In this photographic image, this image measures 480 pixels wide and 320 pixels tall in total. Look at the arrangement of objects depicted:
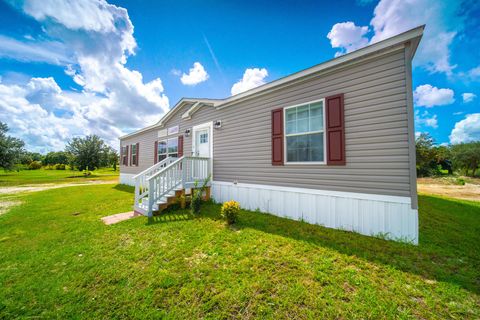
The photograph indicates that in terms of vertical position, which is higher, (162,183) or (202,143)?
(202,143)

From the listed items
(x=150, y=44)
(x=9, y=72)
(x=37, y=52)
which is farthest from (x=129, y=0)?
(x=9, y=72)

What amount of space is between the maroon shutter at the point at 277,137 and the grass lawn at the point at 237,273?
1673 mm

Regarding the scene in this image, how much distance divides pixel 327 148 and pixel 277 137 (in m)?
1.35

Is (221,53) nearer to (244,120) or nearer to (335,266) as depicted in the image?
(244,120)

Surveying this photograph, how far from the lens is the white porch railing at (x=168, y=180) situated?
200 inches

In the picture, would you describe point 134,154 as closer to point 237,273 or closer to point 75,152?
point 237,273

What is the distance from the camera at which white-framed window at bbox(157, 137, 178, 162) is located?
344 inches

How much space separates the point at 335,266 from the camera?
2543 mm

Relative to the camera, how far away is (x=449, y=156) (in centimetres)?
2200

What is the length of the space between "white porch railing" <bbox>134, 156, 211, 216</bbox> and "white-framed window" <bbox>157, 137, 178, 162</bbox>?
8.93ft

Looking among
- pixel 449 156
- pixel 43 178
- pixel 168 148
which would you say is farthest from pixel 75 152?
pixel 449 156

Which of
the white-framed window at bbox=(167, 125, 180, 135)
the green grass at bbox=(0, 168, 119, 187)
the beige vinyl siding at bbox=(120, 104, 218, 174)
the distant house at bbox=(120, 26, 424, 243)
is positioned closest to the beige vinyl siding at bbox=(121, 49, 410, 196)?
the distant house at bbox=(120, 26, 424, 243)

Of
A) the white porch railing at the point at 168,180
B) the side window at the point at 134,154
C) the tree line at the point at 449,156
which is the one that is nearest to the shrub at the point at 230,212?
the white porch railing at the point at 168,180

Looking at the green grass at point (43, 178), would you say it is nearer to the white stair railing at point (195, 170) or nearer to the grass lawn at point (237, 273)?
the white stair railing at point (195, 170)
